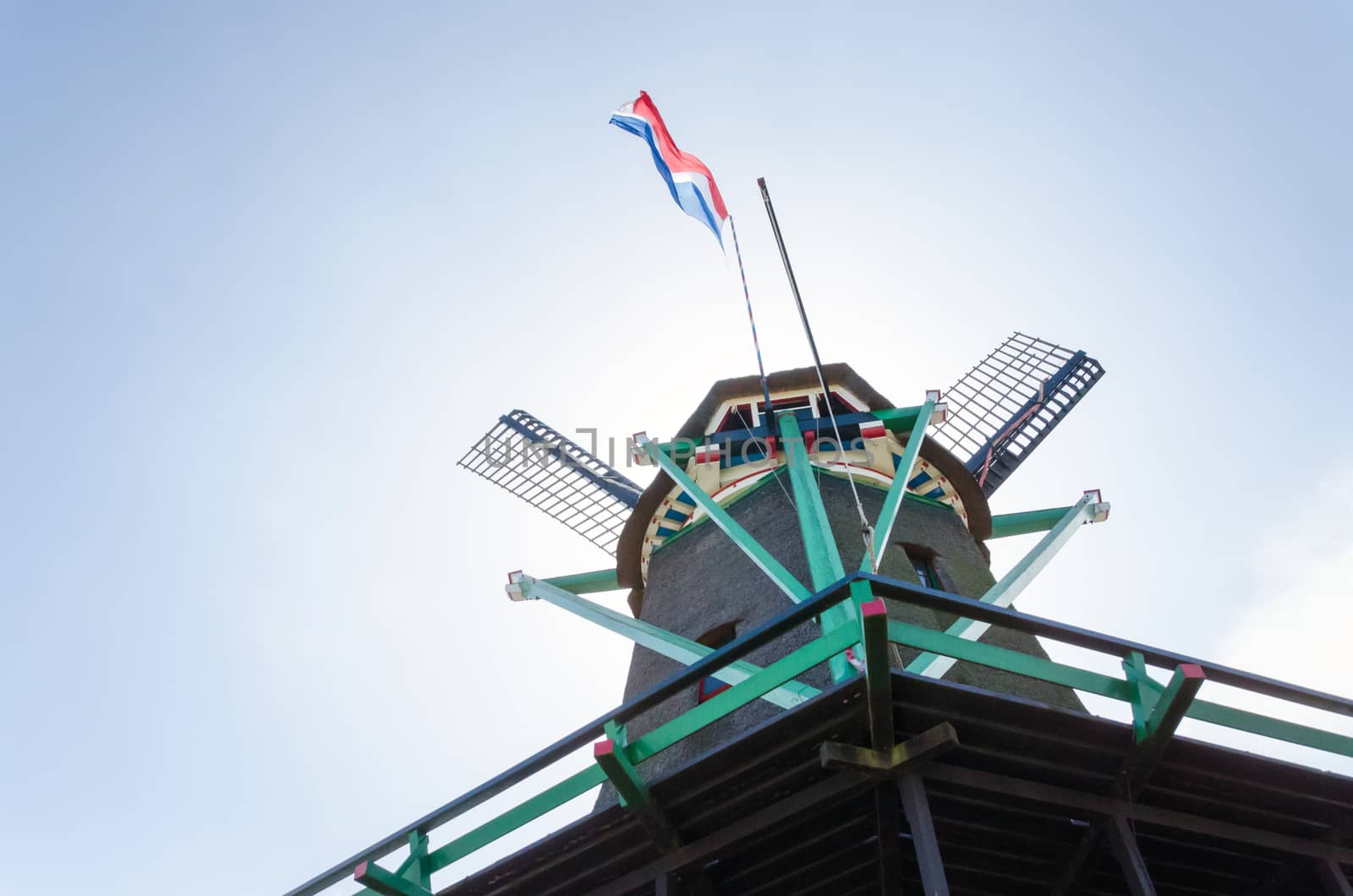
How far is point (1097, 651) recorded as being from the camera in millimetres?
6867

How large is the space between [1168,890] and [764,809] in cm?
345

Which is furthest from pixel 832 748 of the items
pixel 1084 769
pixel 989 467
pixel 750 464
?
pixel 989 467

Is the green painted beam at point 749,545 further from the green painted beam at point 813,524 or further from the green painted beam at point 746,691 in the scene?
the green painted beam at point 746,691

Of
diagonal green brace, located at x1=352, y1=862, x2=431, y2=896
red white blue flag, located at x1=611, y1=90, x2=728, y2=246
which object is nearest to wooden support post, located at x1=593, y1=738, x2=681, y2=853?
diagonal green brace, located at x1=352, y1=862, x2=431, y2=896

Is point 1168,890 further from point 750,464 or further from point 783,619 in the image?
point 750,464

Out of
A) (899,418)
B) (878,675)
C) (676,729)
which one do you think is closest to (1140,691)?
(878,675)

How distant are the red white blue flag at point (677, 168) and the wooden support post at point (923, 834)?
27.6 ft

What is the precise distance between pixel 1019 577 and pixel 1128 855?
3.13 meters

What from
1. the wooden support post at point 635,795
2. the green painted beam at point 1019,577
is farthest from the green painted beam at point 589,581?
the wooden support post at point 635,795

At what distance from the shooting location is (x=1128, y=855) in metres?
6.62

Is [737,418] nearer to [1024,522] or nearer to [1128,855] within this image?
[1024,522]

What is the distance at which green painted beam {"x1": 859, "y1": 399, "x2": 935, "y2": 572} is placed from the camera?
9.79 metres

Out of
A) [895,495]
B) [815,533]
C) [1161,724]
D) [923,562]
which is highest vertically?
[923,562]

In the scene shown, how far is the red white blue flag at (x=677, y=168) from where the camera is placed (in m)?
13.8
